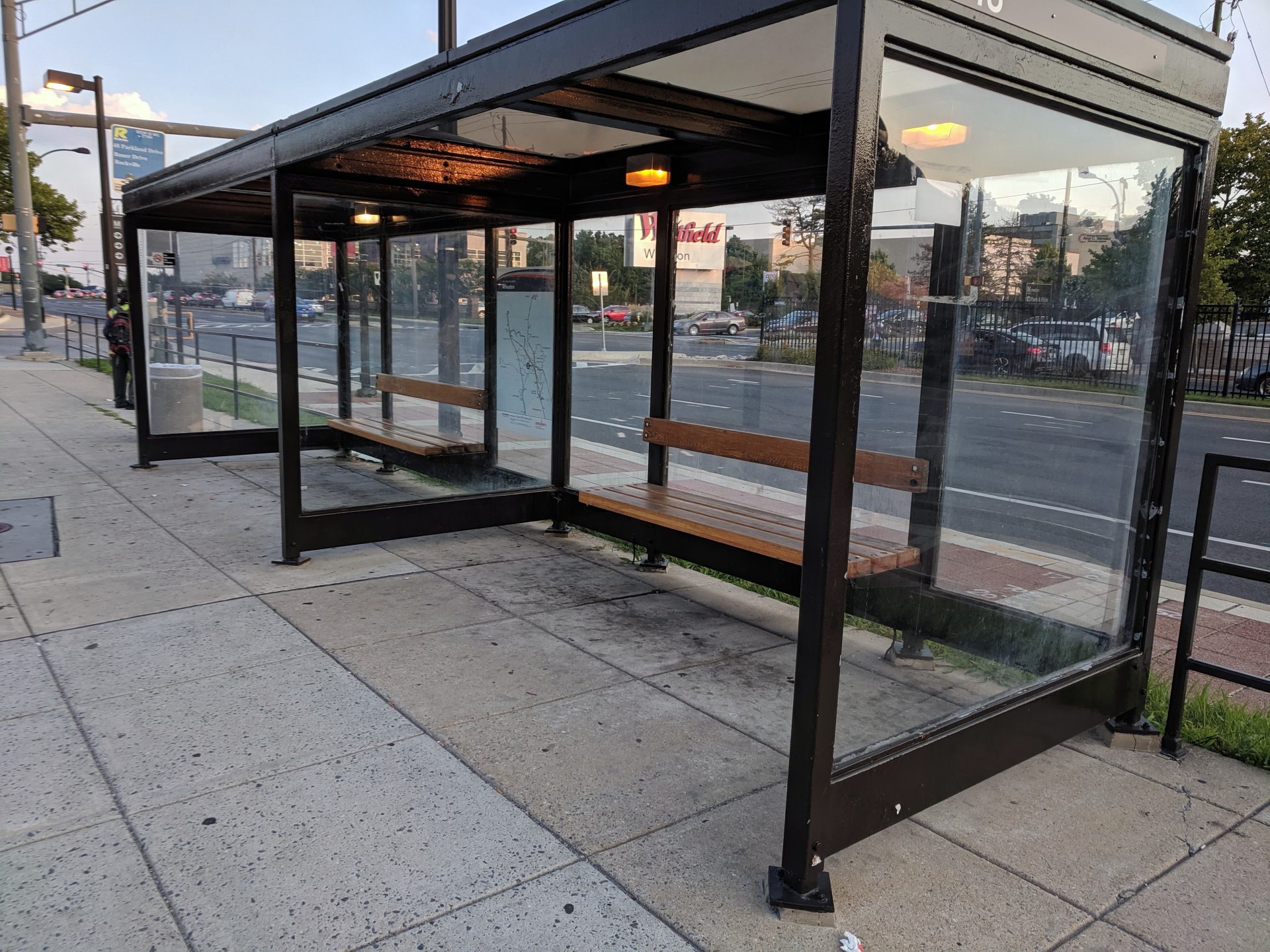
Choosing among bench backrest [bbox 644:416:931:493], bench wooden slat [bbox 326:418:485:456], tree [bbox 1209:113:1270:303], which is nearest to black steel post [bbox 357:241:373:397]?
bench wooden slat [bbox 326:418:485:456]

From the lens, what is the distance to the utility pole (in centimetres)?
1967

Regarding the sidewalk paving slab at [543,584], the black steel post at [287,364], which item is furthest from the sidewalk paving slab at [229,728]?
the black steel post at [287,364]

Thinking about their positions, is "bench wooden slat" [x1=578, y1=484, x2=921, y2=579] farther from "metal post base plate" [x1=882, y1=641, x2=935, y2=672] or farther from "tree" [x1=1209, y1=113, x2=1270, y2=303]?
"tree" [x1=1209, y1=113, x2=1270, y2=303]

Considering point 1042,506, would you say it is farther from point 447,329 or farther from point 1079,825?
point 447,329

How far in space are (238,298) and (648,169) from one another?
538 cm

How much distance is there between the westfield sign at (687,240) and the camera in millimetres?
5535

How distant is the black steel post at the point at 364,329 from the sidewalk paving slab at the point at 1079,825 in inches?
221

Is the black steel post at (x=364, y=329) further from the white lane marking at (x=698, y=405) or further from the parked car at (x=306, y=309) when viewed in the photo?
the white lane marking at (x=698, y=405)

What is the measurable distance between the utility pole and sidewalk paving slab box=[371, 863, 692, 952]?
21363 millimetres

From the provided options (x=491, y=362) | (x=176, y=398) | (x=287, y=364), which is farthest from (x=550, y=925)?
(x=176, y=398)

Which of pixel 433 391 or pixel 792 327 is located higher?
pixel 792 327

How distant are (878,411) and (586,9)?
5.95ft

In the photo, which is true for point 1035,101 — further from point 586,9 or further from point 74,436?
point 74,436

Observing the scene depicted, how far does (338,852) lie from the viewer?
2.96 metres
